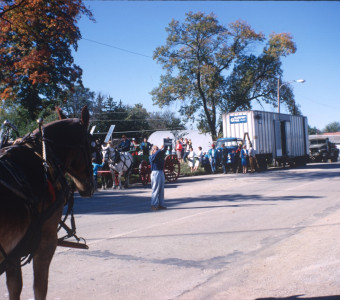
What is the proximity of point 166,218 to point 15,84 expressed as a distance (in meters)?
9.17

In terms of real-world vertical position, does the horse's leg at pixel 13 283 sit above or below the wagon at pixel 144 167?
below

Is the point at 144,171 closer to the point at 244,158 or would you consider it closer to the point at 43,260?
the point at 244,158

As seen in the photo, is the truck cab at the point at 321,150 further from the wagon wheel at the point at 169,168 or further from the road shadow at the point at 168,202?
the road shadow at the point at 168,202

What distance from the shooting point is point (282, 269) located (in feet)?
16.9

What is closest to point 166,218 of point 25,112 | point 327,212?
point 327,212

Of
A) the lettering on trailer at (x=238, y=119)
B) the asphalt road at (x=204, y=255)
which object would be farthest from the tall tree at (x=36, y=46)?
the lettering on trailer at (x=238, y=119)

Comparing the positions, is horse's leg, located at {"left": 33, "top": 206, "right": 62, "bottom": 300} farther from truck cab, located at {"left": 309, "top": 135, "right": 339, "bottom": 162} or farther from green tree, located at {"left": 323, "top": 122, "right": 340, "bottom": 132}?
green tree, located at {"left": 323, "top": 122, "right": 340, "bottom": 132}

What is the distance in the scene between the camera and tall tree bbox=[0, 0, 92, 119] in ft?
42.3

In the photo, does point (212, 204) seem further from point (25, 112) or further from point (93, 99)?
point (93, 99)

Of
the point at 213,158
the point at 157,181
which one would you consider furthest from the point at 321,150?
the point at 157,181

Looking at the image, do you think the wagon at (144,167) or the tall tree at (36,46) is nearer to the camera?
the tall tree at (36,46)

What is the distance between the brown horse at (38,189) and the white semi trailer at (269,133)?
884 inches

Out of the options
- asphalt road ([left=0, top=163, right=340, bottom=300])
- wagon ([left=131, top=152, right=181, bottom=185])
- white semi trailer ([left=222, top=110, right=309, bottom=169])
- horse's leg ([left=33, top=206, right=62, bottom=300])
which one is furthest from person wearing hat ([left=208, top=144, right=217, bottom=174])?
horse's leg ([left=33, top=206, right=62, bottom=300])

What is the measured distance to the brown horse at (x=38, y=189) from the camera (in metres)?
2.89
